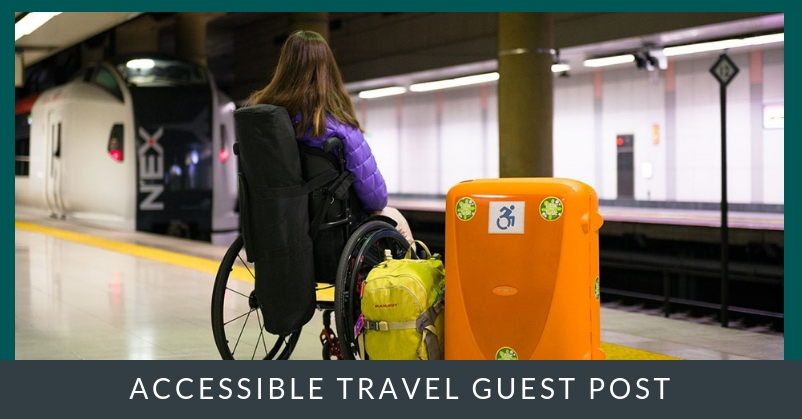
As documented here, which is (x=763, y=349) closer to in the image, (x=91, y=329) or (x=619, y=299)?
(x=91, y=329)

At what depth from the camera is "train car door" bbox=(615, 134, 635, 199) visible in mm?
19312

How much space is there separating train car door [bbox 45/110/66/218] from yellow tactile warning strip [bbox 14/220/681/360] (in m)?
0.73

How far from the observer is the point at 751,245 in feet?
41.4

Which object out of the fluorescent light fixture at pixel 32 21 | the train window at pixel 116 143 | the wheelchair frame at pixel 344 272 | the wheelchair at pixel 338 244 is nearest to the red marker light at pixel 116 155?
the train window at pixel 116 143

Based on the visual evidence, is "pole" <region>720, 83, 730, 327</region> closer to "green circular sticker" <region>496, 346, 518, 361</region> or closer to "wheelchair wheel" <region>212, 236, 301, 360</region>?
"wheelchair wheel" <region>212, 236, 301, 360</region>

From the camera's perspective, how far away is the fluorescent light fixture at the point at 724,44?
1478cm

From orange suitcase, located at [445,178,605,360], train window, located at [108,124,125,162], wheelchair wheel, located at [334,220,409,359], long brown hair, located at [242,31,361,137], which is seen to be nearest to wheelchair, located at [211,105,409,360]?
wheelchair wheel, located at [334,220,409,359]

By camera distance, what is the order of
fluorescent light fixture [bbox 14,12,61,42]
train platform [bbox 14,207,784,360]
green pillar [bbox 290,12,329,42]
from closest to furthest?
train platform [bbox 14,207,784,360]
fluorescent light fixture [bbox 14,12,61,42]
green pillar [bbox 290,12,329,42]

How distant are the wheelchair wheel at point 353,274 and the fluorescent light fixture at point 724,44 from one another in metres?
12.3

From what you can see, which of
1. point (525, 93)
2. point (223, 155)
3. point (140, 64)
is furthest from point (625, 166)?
point (140, 64)

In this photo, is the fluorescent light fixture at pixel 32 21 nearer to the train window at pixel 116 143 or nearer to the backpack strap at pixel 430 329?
the train window at pixel 116 143

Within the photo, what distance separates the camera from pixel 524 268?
3.46 metres

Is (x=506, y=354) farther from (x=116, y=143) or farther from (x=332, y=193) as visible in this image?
(x=116, y=143)

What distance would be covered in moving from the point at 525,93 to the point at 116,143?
20.3 ft
